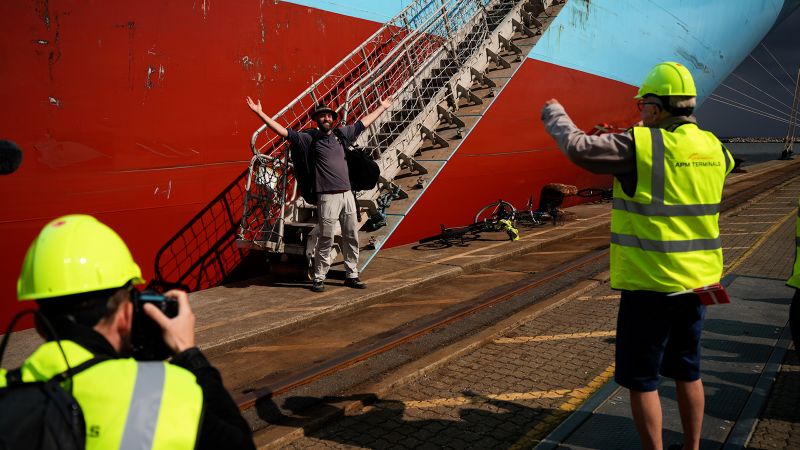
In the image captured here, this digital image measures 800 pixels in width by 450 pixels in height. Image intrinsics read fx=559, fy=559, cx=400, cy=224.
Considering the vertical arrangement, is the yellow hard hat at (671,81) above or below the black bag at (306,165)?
above

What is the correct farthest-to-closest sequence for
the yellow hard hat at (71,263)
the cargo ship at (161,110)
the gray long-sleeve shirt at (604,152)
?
1. the cargo ship at (161,110)
2. the gray long-sleeve shirt at (604,152)
3. the yellow hard hat at (71,263)

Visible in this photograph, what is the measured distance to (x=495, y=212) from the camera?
36.0 feet

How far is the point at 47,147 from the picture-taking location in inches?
201

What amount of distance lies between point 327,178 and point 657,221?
4225mm

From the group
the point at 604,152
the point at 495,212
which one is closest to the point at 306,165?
the point at 604,152

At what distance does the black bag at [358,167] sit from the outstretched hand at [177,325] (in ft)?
16.0

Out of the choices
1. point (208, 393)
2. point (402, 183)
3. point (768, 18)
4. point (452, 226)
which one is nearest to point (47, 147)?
point (402, 183)

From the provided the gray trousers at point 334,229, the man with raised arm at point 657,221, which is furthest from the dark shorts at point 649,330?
the gray trousers at point 334,229

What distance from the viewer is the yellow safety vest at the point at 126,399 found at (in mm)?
1170

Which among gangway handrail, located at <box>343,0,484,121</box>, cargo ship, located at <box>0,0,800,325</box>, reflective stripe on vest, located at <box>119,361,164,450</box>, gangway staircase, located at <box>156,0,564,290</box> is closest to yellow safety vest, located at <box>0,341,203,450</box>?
reflective stripe on vest, located at <box>119,361,164,450</box>

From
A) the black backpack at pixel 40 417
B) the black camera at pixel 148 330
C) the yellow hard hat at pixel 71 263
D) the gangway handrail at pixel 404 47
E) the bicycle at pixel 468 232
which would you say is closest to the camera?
the black backpack at pixel 40 417

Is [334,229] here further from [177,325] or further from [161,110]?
[177,325]

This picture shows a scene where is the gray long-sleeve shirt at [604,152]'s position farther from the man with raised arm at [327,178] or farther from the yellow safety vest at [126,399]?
the man with raised arm at [327,178]

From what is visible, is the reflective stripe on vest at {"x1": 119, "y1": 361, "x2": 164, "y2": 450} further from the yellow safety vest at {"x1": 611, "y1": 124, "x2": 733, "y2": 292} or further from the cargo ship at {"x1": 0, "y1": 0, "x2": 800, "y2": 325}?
the cargo ship at {"x1": 0, "y1": 0, "x2": 800, "y2": 325}
